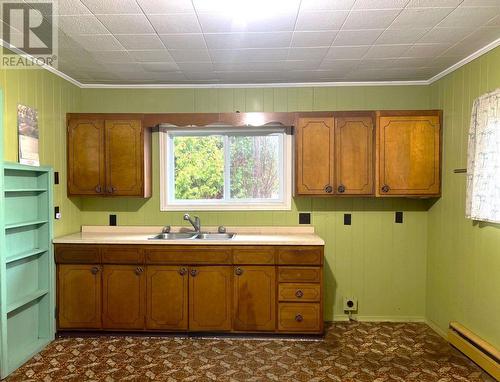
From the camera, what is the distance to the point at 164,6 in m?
2.10

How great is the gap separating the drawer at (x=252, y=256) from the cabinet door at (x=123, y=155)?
1250 mm

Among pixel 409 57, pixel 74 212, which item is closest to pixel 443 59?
pixel 409 57

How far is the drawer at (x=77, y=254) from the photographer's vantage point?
10.4ft

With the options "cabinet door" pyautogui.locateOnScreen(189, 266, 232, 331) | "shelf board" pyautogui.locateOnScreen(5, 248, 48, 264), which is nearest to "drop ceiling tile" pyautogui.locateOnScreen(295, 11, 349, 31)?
"cabinet door" pyautogui.locateOnScreen(189, 266, 232, 331)

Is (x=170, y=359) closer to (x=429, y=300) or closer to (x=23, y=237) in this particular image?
(x=23, y=237)

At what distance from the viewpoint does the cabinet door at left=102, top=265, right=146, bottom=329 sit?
3.19 meters

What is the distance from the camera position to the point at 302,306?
3139 millimetres

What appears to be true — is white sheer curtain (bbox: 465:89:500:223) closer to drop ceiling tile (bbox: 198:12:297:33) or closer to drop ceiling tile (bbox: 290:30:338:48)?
drop ceiling tile (bbox: 290:30:338:48)

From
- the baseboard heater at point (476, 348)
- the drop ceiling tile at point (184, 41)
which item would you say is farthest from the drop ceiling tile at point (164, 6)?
the baseboard heater at point (476, 348)

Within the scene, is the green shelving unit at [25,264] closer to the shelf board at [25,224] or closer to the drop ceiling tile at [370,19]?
the shelf board at [25,224]

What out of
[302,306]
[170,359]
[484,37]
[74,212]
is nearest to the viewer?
[484,37]

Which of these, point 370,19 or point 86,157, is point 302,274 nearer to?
point 370,19

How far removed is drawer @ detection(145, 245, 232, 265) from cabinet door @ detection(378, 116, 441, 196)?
5.41ft

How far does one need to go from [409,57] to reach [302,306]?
2318 millimetres
